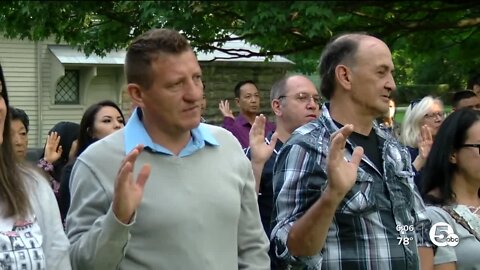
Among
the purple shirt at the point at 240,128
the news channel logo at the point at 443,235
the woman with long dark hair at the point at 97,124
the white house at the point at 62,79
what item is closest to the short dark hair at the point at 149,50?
the news channel logo at the point at 443,235

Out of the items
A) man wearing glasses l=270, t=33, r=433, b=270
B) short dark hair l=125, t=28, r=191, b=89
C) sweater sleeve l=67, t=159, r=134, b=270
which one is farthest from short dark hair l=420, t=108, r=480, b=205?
sweater sleeve l=67, t=159, r=134, b=270

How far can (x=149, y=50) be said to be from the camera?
8.07ft

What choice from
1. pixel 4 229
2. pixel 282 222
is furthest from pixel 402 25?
pixel 4 229

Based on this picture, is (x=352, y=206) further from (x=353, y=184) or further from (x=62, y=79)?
(x=62, y=79)

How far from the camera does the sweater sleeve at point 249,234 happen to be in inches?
104

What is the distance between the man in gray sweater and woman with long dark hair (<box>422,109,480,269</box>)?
1234 mm

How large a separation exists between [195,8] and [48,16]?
1177 millimetres

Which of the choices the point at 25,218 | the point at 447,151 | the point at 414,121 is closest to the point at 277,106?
the point at 414,121

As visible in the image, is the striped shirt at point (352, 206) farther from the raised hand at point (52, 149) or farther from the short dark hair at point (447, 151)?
the raised hand at point (52, 149)

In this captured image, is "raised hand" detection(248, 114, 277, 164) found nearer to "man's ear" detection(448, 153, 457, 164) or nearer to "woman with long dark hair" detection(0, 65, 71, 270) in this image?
"man's ear" detection(448, 153, 457, 164)

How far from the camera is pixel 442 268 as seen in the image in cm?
336

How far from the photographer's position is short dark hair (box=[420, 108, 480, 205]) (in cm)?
356

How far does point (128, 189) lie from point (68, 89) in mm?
14342

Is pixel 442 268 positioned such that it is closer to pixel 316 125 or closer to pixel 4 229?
pixel 316 125
